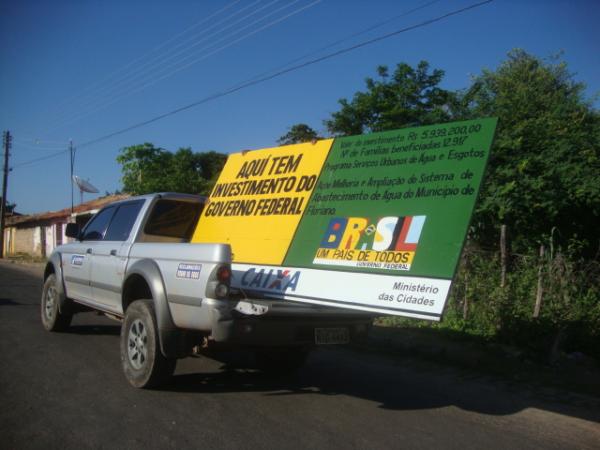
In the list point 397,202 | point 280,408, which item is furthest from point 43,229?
point 397,202

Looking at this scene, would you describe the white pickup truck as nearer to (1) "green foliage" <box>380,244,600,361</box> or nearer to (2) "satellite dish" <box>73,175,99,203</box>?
(1) "green foliage" <box>380,244,600,361</box>

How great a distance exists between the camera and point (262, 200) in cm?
592

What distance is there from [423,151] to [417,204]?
1.76 feet

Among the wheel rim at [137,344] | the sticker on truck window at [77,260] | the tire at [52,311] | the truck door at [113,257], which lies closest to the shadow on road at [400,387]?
the wheel rim at [137,344]

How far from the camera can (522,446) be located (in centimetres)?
412

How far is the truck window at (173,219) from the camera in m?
6.31

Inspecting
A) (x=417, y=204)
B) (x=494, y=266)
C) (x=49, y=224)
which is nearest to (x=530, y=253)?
(x=494, y=266)

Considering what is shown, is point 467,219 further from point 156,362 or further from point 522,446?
point 156,362

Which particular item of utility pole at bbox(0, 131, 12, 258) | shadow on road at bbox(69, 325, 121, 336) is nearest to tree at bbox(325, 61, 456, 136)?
shadow on road at bbox(69, 325, 121, 336)

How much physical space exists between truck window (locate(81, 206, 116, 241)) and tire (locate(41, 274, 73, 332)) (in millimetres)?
965

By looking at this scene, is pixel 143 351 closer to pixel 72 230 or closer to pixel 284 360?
pixel 284 360

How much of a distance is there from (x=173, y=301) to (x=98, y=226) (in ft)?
10.1

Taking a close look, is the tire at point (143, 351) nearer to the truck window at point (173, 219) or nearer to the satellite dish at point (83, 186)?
the truck window at point (173, 219)

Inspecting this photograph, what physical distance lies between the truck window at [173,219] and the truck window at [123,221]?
0.24 metres
